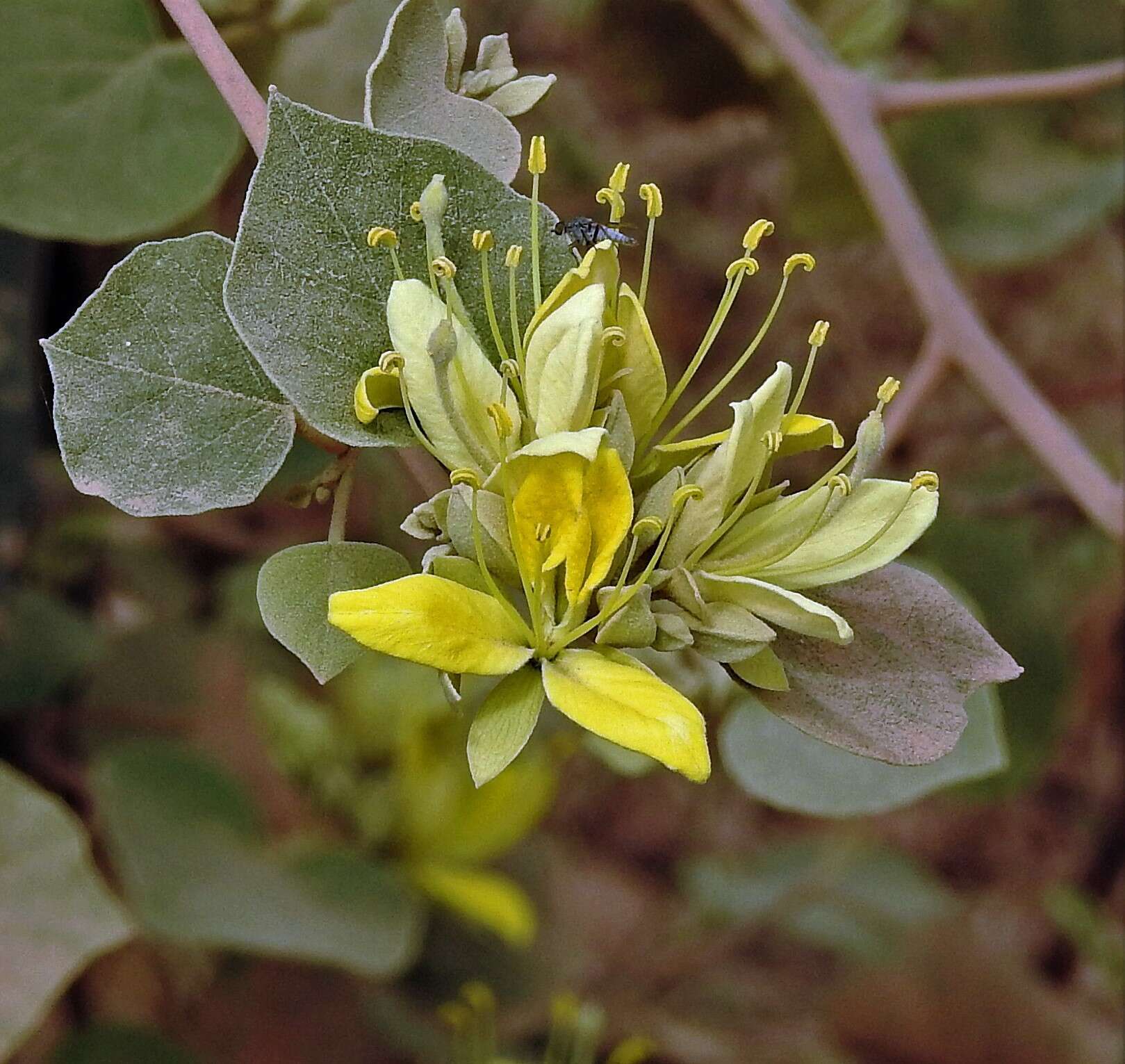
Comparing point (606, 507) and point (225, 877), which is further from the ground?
point (606, 507)

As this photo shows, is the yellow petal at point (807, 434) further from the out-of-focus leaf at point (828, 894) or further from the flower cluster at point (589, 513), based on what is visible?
the out-of-focus leaf at point (828, 894)

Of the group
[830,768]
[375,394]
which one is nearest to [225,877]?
[830,768]

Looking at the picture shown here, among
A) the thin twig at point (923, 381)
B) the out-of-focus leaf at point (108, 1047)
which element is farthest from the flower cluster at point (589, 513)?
the out-of-focus leaf at point (108, 1047)

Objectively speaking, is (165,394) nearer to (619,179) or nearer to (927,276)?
(619,179)

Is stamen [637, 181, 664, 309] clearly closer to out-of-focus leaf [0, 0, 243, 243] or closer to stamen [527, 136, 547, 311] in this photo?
stamen [527, 136, 547, 311]

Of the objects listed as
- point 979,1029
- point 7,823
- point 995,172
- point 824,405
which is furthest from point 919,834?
point 7,823

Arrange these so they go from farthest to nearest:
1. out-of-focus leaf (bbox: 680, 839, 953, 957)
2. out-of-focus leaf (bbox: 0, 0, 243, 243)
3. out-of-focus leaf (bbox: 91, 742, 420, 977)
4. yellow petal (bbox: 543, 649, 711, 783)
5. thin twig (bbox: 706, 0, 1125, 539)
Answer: out-of-focus leaf (bbox: 680, 839, 953, 957) < out-of-focus leaf (bbox: 91, 742, 420, 977) < thin twig (bbox: 706, 0, 1125, 539) < out-of-focus leaf (bbox: 0, 0, 243, 243) < yellow petal (bbox: 543, 649, 711, 783)

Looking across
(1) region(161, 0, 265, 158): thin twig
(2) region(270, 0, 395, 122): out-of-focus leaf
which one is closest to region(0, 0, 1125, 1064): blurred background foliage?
(2) region(270, 0, 395, 122): out-of-focus leaf
